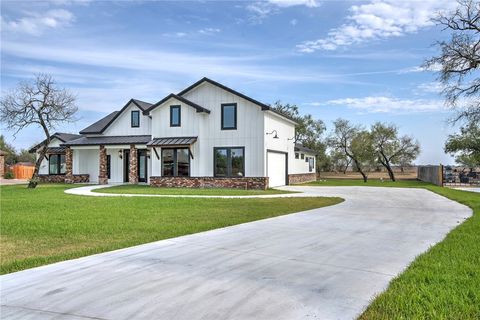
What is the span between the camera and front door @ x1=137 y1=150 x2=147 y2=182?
28559mm

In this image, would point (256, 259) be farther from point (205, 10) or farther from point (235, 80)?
point (235, 80)

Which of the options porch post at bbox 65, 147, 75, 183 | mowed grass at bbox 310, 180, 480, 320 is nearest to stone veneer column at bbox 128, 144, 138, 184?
porch post at bbox 65, 147, 75, 183

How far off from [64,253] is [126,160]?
23593mm

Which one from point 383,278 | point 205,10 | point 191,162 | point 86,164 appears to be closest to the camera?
point 383,278

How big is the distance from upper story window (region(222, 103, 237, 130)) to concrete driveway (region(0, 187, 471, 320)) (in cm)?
1611

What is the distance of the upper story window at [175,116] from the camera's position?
83.7 feet

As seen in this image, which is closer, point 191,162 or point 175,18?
point 175,18

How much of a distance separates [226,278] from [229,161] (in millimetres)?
19493

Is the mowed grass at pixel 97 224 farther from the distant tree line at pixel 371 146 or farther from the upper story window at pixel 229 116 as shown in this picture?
the distant tree line at pixel 371 146

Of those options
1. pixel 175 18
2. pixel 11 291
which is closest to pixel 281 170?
pixel 175 18

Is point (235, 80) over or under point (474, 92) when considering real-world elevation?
over

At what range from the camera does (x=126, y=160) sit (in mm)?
29406

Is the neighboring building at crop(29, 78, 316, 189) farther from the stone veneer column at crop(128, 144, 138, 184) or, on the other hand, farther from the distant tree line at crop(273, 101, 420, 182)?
the distant tree line at crop(273, 101, 420, 182)

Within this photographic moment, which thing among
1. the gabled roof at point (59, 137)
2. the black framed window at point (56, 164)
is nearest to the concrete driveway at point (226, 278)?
the black framed window at point (56, 164)
